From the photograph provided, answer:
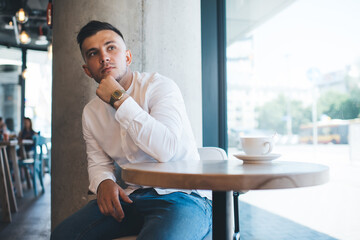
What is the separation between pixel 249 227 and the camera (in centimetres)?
262

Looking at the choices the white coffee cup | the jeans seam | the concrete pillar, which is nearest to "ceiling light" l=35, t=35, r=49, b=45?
the concrete pillar

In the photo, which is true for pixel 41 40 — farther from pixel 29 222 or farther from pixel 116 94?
pixel 116 94

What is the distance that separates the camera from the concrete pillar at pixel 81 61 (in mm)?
2273

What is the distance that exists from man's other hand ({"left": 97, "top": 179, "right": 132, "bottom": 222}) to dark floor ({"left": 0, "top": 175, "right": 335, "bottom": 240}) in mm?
1310

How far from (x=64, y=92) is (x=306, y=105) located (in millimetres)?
1723

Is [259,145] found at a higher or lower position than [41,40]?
lower

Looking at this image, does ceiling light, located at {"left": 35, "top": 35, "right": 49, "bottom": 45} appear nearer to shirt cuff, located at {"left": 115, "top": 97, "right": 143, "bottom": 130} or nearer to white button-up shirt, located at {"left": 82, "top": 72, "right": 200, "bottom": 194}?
white button-up shirt, located at {"left": 82, "top": 72, "right": 200, "bottom": 194}

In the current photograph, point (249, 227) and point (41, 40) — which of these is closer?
point (249, 227)

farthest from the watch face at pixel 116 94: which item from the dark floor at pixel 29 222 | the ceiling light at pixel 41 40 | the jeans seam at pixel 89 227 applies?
the ceiling light at pixel 41 40

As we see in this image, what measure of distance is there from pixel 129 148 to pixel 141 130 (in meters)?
0.27

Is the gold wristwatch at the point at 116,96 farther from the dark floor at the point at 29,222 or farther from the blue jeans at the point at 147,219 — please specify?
the dark floor at the point at 29,222

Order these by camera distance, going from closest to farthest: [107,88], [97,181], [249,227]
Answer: [107,88]
[97,181]
[249,227]

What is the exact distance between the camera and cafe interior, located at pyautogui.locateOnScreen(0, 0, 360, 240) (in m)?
1.75

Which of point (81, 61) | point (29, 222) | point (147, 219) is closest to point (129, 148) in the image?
point (147, 219)
